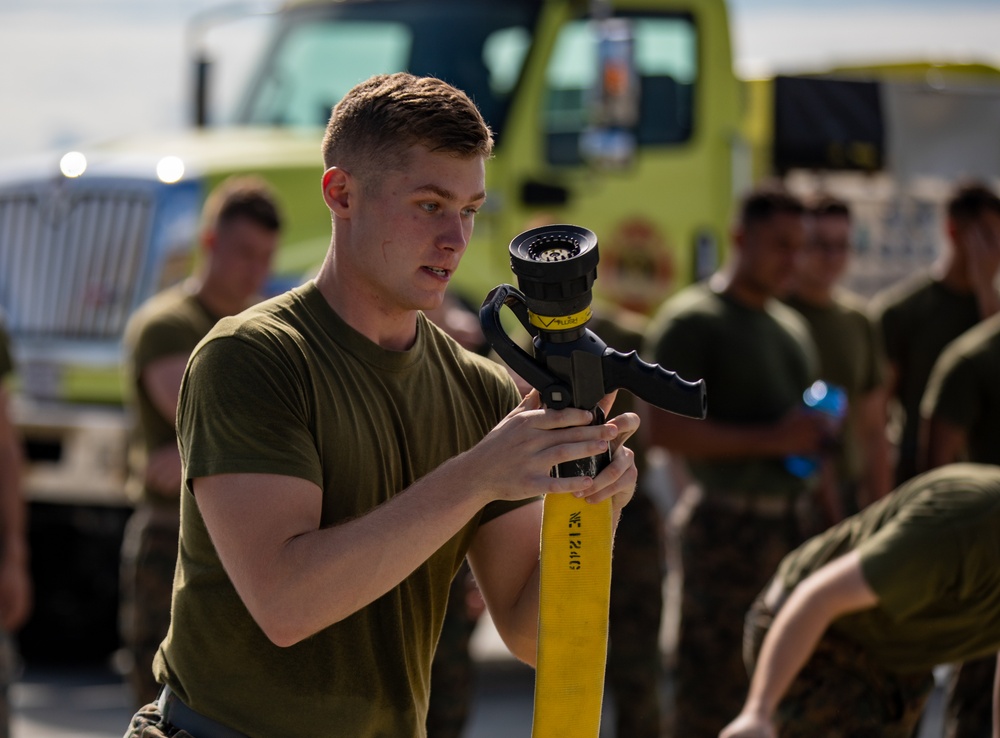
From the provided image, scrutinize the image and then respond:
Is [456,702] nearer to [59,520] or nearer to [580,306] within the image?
[59,520]

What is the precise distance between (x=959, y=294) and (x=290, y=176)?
10.2 feet

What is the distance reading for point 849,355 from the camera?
6.86m

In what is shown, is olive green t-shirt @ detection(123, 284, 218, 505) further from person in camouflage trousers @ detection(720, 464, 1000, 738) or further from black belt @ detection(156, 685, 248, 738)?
black belt @ detection(156, 685, 248, 738)

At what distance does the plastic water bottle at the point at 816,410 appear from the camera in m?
5.89

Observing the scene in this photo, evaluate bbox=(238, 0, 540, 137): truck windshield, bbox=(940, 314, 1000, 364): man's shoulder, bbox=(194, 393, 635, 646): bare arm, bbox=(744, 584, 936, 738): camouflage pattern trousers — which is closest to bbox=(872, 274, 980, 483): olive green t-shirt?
bbox=(940, 314, 1000, 364): man's shoulder

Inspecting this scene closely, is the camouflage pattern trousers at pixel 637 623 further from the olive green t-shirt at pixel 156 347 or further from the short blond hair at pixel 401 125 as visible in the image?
Result: the short blond hair at pixel 401 125

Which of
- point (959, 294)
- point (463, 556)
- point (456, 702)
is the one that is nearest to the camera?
point (463, 556)

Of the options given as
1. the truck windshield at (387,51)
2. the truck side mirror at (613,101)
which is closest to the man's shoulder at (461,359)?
the truck side mirror at (613,101)

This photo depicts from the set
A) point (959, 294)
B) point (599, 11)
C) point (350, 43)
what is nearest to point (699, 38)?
point (599, 11)

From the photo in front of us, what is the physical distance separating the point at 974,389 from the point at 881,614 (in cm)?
180

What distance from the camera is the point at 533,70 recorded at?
330 inches

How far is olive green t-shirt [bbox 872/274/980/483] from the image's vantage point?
7004 mm

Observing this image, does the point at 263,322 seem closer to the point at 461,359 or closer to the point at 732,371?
the point at 461,359

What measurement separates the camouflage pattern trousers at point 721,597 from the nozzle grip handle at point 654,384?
138 inches
